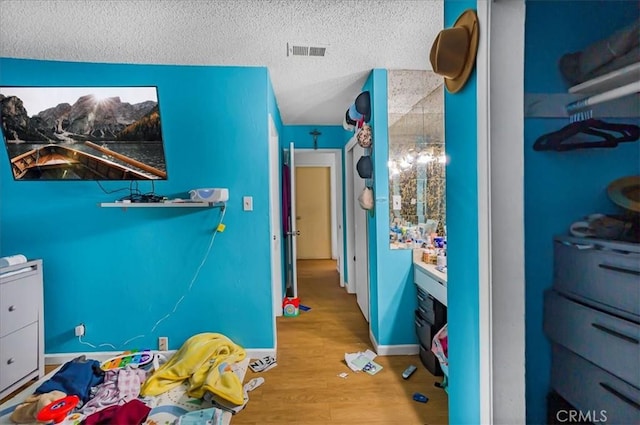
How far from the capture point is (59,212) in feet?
6.88

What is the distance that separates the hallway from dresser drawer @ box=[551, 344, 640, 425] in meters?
0.93

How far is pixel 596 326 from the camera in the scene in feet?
2.74

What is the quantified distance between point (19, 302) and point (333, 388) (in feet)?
7.61

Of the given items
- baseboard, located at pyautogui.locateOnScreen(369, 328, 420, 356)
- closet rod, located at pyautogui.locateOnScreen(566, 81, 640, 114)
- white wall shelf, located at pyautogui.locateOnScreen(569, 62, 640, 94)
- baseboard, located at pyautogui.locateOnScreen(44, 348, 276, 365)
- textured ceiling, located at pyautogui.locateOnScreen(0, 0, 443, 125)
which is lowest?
baseboard, located at pyautogui.locateOnScreen(369, 328, 420, 356)

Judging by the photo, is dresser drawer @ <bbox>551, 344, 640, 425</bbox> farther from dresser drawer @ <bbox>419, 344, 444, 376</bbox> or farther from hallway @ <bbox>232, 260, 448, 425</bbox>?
dresser drawer @ <bbox>419, 344, 444, 376</bbox>

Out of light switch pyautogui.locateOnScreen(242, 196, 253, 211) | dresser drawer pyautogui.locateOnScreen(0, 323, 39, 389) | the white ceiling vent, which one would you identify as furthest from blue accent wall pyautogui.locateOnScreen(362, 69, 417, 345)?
dresser drawer pyautogui.locateOnScreen(0, 323, 39, 389)

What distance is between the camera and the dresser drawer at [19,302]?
1.74m

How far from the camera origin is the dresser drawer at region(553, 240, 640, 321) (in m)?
0.77

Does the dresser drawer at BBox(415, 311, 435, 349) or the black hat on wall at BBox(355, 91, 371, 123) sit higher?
the black hat on wall at BBox(355, 91, 371, 123)

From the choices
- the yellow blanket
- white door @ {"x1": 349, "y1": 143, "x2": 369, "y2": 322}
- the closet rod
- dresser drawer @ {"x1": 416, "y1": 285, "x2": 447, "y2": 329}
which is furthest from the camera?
white door @ {"x1": 349, "y1": 143, "x2": 369, "y2": 322}

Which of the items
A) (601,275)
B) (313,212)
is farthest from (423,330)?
(313,212)

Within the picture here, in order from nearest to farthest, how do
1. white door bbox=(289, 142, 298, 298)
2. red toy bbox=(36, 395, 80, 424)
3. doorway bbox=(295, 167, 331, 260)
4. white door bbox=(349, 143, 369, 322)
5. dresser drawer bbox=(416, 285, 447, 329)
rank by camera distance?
red toy bbox=(36, 395, 80, 424) → dresser drawer bbox=(416, 285, 447, 329) → white door bbox=(349, 143, 369, 322) → white door bbox=(289, 142, 298, 298) → doorway bbox=(295, 167, 331, 260)

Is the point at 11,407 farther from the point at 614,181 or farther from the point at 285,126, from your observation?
the point at 285,126

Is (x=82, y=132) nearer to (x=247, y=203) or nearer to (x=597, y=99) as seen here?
(x=247, y=203)
